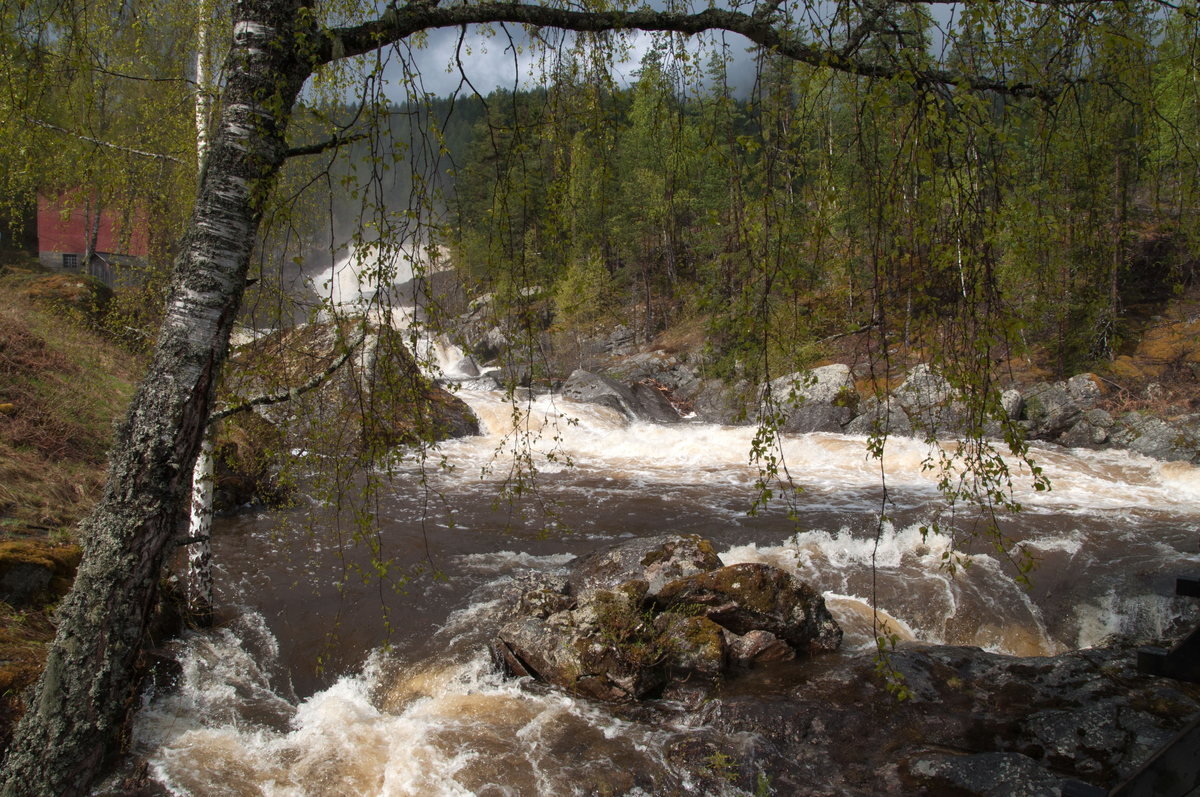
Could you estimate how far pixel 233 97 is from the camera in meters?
2.80

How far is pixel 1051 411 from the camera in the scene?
1628cm

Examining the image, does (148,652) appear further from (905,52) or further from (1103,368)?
(1103,368)

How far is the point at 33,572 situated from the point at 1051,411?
64.0 feet

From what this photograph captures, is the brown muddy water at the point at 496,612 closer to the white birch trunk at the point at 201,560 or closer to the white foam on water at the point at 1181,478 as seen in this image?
the white foam on water at the point at 1181,478

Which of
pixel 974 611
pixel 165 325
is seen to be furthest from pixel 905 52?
pixel 974 611

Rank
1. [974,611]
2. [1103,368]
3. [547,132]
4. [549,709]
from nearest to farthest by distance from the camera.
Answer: [547,132] < [549,709] < [974,611] < [1103,368]

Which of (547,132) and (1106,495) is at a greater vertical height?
(547,132)

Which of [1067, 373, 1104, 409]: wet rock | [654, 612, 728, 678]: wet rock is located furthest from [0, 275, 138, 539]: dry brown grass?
[1067, 373, 1104, 409]: wet rock

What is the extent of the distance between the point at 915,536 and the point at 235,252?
906 cm

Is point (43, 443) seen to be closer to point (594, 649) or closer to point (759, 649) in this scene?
point (594, 649)

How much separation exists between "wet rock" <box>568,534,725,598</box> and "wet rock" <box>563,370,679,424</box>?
12.2 metres

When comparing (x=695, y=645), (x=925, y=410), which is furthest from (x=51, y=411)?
(x=925, y=410)

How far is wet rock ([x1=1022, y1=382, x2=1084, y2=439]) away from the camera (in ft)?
52.7

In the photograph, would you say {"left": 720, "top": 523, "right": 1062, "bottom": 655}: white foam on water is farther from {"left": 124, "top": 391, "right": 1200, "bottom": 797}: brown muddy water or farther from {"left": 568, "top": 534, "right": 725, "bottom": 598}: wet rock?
{"left": 568, "top": 534, "right": 725, "bottom": 598}: wet rock
